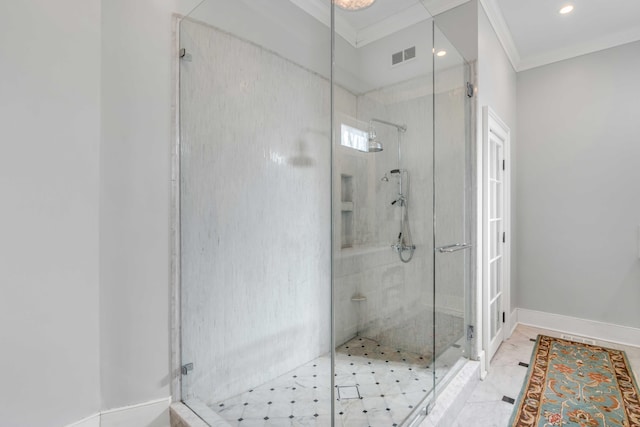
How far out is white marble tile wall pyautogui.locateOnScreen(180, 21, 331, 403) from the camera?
1.78 meters

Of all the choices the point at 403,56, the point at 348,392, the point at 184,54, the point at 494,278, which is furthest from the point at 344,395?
the point at 403,56

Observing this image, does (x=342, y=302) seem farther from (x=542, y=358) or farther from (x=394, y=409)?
(x=542, y=358)

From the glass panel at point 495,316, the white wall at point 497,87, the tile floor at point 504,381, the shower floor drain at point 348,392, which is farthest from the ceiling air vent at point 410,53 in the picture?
the tile floor at point 504,381

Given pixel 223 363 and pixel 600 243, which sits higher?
pixel 600 243

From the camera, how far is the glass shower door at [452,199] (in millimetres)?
2230

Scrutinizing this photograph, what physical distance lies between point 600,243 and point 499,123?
162 cm

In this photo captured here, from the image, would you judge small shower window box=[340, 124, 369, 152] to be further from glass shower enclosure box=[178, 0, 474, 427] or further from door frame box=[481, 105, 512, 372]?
door frame box=[481, 105, 512, 372]

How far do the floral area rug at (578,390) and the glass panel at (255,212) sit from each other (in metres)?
1.36

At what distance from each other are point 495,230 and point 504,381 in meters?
1.26
